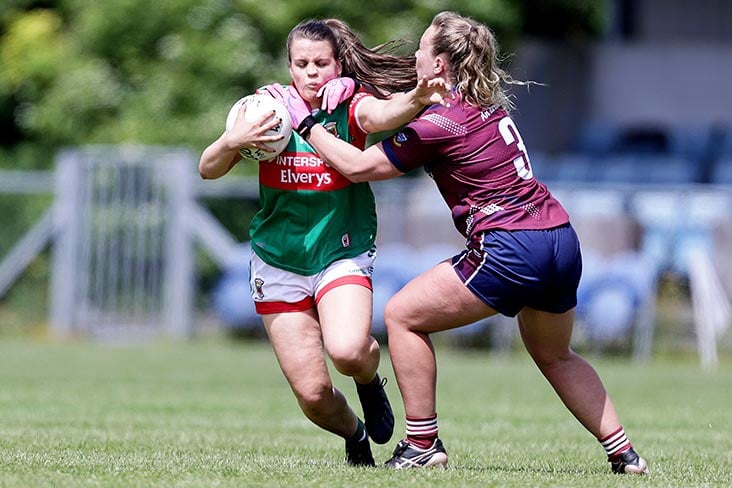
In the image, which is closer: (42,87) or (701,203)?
(701,203)

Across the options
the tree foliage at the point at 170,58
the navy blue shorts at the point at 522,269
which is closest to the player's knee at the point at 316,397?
the navy blue shorts at the point at 522,269

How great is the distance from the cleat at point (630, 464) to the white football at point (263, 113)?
1974 mm

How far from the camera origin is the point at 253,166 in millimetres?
20922

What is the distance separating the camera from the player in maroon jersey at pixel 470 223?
20.0ft

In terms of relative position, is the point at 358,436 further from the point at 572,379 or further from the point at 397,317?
the point at 572,379

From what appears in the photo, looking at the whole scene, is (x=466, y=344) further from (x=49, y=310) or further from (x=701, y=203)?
(x=49, y=310)

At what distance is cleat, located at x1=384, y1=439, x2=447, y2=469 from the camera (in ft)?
20.6

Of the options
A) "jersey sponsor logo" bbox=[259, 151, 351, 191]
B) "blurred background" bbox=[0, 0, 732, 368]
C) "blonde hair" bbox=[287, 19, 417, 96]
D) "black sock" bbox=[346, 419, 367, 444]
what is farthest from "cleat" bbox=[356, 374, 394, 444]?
"blurred background" bbox=[0, 0, 732, 368]

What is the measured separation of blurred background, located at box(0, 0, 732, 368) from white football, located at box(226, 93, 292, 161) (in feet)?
34.7

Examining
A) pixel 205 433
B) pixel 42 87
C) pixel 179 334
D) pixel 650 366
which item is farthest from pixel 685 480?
pixel 42 87

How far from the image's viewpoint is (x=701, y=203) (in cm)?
1702

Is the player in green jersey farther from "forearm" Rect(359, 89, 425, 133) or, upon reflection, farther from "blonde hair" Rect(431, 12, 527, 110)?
"blonde hair" Rect(431, 12, 527, 110)

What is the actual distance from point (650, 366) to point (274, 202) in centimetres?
1019

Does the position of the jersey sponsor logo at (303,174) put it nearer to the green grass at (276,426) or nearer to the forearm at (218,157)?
the forearm at (218,157)
